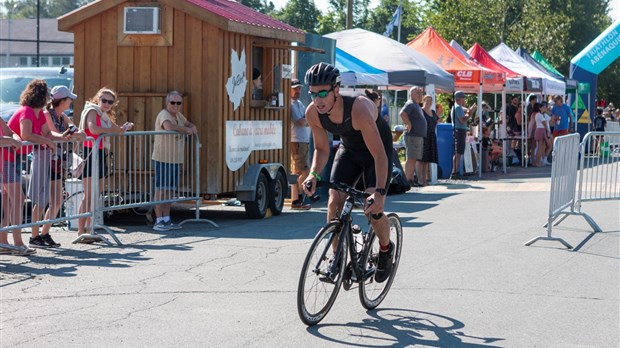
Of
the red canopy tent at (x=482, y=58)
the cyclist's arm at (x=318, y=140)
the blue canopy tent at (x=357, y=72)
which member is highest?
the red canopy tent at (x=482, y=58)

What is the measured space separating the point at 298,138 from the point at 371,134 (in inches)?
352

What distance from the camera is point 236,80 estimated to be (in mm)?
14141

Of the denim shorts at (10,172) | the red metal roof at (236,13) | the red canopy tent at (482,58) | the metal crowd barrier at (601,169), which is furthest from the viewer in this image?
the red canopy tent at (482,58)

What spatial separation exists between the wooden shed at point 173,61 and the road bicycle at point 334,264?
6.22m

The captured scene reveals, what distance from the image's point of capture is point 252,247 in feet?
36.9

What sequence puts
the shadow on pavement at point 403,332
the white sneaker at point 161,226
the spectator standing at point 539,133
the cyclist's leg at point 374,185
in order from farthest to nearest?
the spectator standing at point 539,133
the white sneaker at point 161,226
the cyclist's leg at point 374,185
the shadow on pavement at point 403,332

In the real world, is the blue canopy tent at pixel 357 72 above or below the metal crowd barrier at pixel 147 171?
above

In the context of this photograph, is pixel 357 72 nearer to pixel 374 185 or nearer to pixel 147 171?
pixel 147 171

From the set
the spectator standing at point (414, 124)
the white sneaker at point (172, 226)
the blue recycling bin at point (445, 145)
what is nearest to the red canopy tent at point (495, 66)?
the blue recycling bin at point (445, 145)

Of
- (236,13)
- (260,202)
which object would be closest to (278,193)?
(260,202)

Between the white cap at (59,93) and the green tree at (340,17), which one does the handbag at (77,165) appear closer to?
the white cap at (59,93)

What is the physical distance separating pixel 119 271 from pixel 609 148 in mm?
7661

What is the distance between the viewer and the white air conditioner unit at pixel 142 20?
13711mm

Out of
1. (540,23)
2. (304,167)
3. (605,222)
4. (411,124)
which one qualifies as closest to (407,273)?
(605,222)
